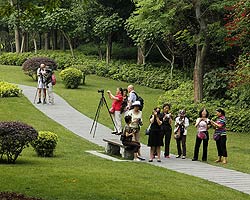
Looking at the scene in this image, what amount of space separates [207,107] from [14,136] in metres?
14.3

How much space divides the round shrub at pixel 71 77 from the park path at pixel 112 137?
2025 millimetres

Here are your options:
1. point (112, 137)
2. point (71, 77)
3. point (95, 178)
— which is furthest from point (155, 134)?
point (71, 77)

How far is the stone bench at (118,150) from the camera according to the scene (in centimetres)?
1627

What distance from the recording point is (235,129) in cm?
2406

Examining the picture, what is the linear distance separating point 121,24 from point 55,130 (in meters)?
24.3

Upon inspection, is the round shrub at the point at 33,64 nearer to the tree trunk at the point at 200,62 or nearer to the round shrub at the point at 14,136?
the tree trunk at the point at 200,62

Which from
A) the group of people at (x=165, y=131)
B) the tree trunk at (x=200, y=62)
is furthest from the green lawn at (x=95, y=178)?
the tree trunk at (x=200, y=62)

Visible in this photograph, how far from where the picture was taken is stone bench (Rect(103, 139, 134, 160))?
16266 millimetres

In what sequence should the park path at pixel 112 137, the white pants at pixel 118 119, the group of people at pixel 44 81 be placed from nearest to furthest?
the park path at pixel 112 137 < the white pants at pixel 118 119 < the group of people at pixel 44 81

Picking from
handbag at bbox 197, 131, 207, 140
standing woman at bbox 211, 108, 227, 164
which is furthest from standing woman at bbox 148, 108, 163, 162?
standing woman at bbox 211, 108, 227, 164

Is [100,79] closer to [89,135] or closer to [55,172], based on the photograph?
[89,135]

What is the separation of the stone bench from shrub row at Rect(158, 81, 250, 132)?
327 inches

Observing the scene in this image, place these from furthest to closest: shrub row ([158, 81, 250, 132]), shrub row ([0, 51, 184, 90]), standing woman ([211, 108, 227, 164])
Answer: shrub row ([0, 51, 184, 90]) < shrub row ([158, 81, 250, 132]) < standing woman ([211, 108, 227, 164])

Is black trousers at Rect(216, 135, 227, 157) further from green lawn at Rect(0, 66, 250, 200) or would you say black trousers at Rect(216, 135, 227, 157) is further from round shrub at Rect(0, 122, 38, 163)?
round shrub at Rect(0, 122, 38, 163)
